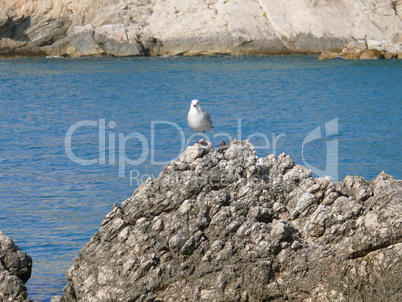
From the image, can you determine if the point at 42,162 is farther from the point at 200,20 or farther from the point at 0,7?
the point at 0,7

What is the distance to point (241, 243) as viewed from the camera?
869 cm

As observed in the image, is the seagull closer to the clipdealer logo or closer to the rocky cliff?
the clipdealer logo

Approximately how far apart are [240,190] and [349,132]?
59.7 feet

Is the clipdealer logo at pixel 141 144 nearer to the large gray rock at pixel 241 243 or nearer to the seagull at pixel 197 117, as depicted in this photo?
the seagull at pixel 197 117

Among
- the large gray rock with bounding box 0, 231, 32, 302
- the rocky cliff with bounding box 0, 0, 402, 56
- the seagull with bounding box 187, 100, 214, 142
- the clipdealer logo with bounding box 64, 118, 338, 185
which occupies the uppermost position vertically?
the rocky cliff with bounding box 0, 0, 402, 56

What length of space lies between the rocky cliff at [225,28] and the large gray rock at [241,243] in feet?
193

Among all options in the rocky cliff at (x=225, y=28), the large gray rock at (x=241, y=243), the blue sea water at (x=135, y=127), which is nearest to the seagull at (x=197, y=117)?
the large gray rock at (x=241, y=243)

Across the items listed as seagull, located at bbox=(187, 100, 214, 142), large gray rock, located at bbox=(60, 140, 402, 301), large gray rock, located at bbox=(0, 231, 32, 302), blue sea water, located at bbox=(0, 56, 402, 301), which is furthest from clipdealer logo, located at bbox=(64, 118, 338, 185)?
large gray rock, located at bbox=(0, 231, 32, 302)

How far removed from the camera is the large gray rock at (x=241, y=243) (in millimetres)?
8227

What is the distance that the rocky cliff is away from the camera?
6694 centimetres

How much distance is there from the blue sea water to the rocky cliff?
38.0ft

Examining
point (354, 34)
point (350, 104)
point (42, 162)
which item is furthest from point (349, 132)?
point (354, 34)

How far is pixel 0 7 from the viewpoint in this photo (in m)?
72.1

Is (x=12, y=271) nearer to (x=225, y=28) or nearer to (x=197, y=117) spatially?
(x=197, y=117)
